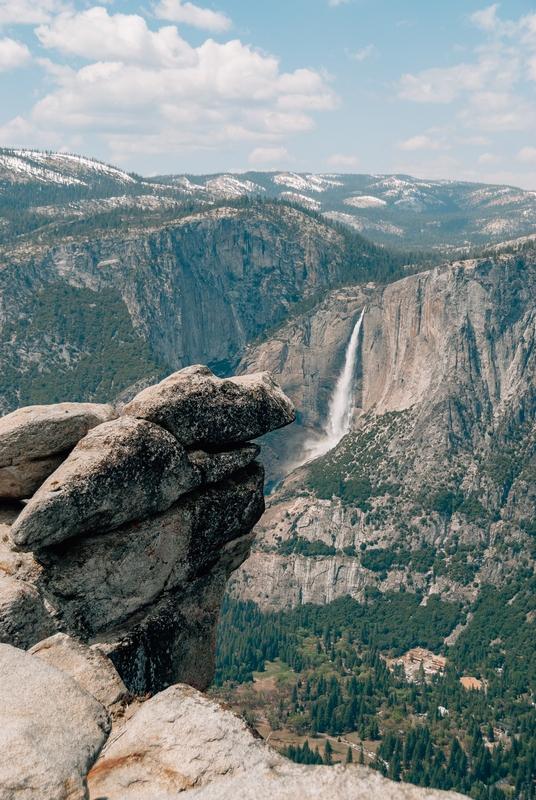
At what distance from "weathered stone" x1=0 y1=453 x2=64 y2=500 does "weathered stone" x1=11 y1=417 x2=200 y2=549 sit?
2.27 meters

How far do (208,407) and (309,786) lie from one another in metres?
17.9

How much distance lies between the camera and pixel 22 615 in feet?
79.3

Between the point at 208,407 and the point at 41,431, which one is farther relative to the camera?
the point at 208,407

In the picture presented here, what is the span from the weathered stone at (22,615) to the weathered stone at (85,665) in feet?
6.32

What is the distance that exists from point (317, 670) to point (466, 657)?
133 feet

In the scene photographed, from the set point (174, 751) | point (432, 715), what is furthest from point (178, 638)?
point (432, 715)

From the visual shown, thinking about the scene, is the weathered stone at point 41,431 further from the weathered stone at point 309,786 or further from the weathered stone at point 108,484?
the weathered stone at point 309,786

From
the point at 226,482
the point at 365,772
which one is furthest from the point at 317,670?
the point at 365,772

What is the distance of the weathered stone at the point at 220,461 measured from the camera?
31547mm

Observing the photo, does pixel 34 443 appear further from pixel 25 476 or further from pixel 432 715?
pixel 432 715

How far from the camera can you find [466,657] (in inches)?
7771

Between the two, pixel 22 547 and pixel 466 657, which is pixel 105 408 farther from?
pixel 466 657

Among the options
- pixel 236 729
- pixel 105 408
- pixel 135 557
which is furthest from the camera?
pixel 105 408

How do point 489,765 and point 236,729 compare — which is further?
point 489,765
